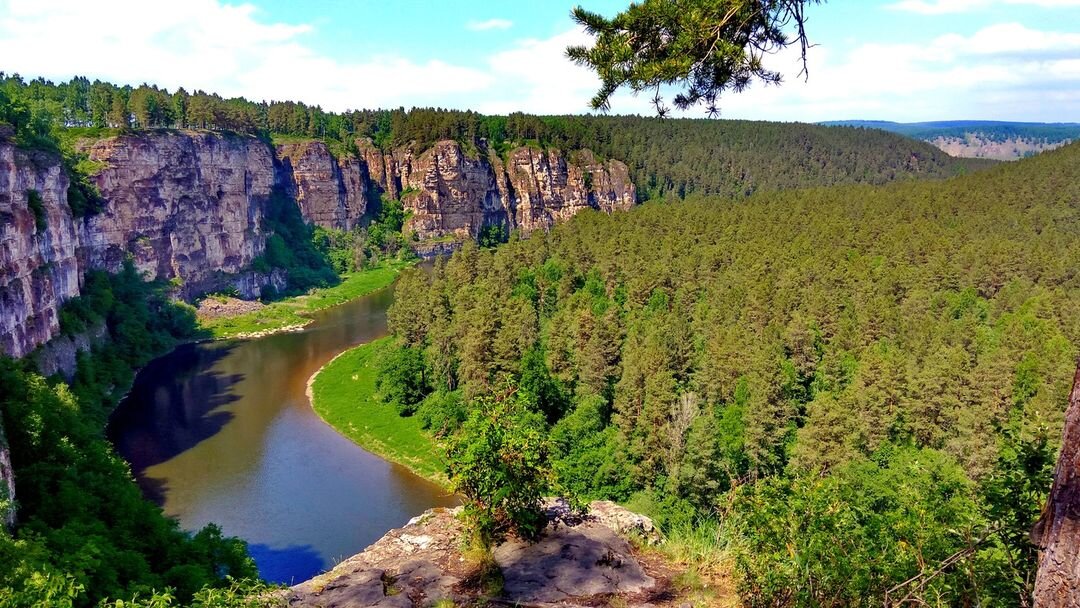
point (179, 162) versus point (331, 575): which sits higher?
point (179, 162)

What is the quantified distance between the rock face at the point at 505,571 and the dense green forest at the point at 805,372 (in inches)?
46.7

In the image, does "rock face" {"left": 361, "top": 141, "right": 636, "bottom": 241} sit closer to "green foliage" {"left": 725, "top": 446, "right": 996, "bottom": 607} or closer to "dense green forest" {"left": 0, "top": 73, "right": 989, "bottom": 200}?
"dense green forest" {"left": 0, "top": 73, "right": 989, "bottom": 200}

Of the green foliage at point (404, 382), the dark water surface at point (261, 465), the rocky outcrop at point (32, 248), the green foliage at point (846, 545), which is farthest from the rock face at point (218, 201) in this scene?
the green foliage at point (846, 545)

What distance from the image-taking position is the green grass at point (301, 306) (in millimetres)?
70562

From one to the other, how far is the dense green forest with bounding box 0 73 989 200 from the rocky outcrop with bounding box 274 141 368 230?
5.65 m

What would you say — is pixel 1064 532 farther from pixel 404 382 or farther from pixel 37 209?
pixel 37 209

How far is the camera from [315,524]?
3175cm

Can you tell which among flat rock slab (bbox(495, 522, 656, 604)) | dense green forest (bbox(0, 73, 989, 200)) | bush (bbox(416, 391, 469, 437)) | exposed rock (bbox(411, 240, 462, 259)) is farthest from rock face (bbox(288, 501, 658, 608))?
exposed rock (bbox(411, 240, 462, 259))

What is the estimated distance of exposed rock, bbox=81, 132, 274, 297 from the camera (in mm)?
67938

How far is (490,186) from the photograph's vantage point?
418ft

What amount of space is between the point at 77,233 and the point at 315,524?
42.7m

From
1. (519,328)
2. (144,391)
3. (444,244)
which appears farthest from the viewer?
(444,244)

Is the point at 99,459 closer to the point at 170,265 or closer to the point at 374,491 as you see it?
the point at 374,491

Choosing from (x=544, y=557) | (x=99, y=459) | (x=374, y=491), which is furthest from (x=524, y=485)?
(x=374, y=491)
